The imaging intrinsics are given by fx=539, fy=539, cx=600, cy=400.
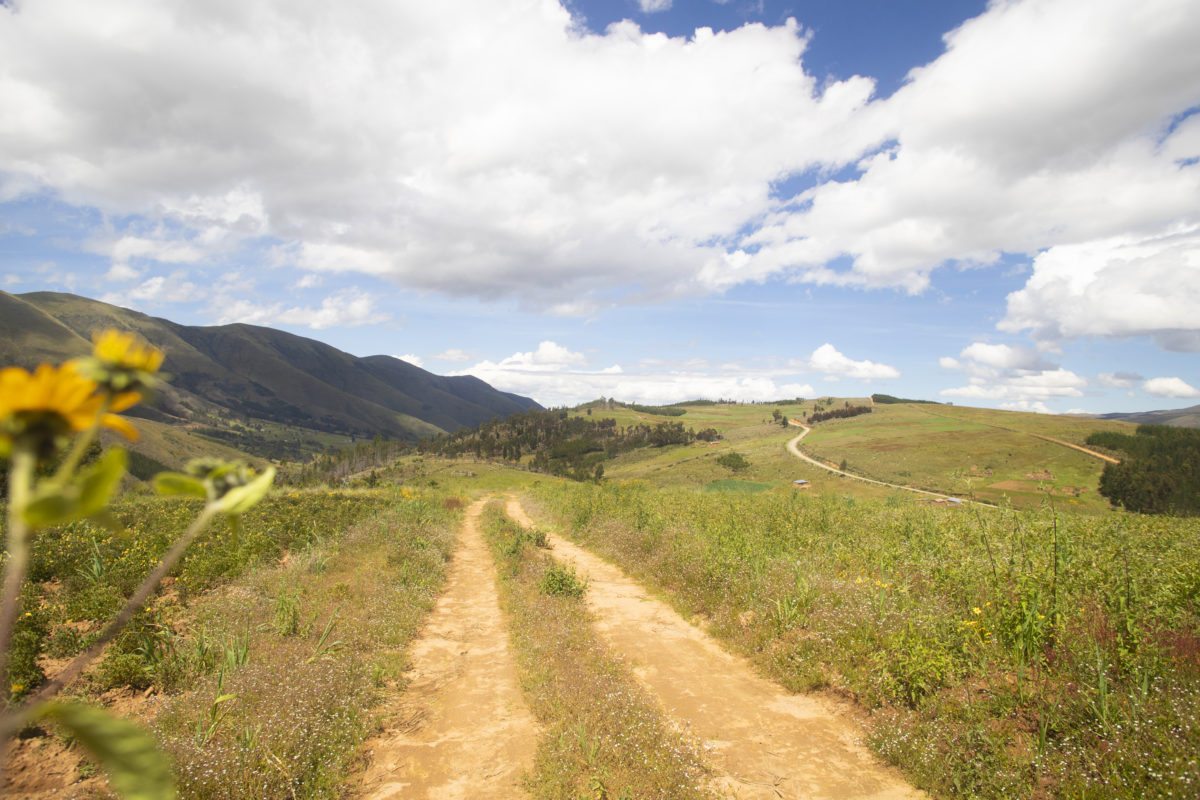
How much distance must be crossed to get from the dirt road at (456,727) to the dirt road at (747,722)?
6.38 ft

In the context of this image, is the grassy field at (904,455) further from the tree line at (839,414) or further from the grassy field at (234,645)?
the grassy field at (234,645)

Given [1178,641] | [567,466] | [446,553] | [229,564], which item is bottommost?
[567,466]

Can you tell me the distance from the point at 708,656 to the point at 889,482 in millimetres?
71087

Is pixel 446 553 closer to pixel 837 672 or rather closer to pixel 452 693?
pixel 452 693

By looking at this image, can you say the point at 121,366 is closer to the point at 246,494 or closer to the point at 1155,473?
the point at 246,494

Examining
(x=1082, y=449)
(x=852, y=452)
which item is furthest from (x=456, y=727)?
(x=1082, y=449)

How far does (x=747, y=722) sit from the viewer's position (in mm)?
6680

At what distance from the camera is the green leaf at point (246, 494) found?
1.11 metres

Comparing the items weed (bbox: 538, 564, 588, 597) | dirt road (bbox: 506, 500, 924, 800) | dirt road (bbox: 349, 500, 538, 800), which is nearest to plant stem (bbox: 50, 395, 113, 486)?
dirt road (bbox: 349, 500, 538, 800)

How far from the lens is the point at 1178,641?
17.5ft

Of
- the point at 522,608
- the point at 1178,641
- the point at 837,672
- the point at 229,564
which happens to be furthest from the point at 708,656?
the point at 229,564

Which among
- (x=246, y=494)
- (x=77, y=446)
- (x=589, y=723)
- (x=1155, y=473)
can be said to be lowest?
(x=1155, y=473)

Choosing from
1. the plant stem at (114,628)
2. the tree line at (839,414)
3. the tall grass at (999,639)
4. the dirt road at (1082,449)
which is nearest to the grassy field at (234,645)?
the plant stem at (114,628)

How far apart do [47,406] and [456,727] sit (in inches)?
277
